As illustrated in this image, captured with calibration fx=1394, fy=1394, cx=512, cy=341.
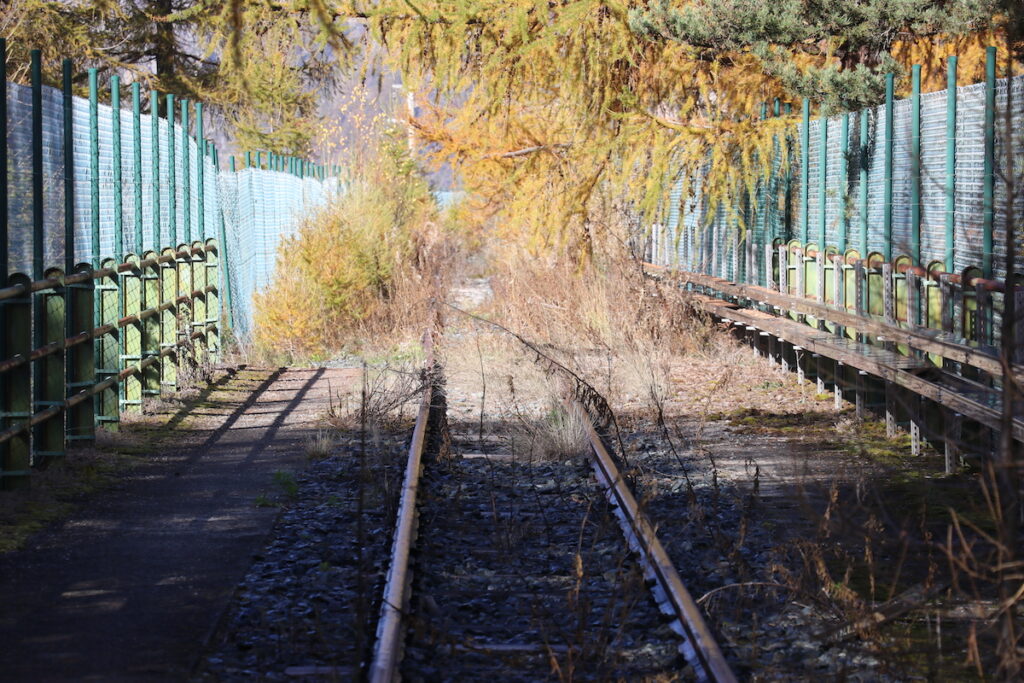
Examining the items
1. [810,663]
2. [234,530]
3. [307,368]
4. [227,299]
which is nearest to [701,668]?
[810,663]

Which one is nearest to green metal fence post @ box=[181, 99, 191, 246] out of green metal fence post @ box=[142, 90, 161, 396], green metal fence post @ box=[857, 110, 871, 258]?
green metal fence post @ box=[142, 90, 161, 396]

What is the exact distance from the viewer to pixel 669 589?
5816 mm

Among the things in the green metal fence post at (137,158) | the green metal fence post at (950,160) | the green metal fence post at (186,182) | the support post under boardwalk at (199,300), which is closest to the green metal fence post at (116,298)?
the green metal fence post at (137,158)

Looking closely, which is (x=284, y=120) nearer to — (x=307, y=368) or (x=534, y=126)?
(x=534, y=126)

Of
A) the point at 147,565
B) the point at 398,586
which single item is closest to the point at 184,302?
the point at 147,565

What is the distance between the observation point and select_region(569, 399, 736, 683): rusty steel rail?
4930 millimetres

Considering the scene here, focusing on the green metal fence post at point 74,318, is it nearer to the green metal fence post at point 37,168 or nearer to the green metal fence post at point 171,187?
the green metal fence post at point 37,168

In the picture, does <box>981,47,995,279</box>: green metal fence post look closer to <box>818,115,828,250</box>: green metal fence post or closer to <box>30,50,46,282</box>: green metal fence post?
<box>818,115,828,250</box>: green metal fence post

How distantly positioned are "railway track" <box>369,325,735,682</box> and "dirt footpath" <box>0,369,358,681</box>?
0.85 metres

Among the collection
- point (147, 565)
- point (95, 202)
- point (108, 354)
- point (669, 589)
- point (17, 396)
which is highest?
point (95, 202)

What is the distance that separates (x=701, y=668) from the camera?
196 inches

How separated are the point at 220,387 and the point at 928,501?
8811mm

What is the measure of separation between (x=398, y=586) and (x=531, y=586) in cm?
78

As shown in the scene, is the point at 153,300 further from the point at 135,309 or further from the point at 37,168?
the point at 37,168
